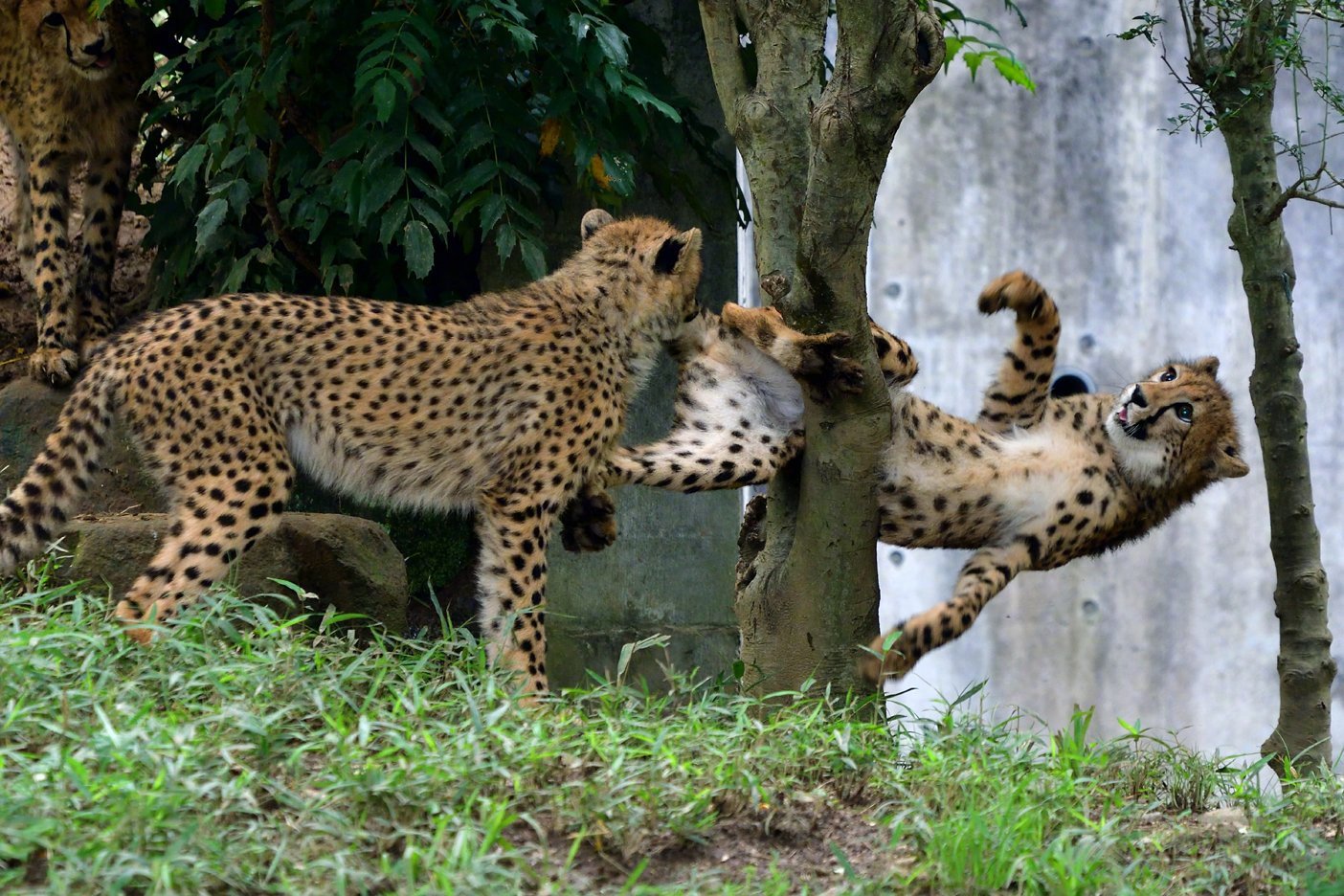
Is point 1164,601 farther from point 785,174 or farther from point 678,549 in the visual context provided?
point 785,174

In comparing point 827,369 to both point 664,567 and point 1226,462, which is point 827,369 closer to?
point 1226,462

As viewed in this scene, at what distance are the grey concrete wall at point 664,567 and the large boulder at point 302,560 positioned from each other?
1346 mm

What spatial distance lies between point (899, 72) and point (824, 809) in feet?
5.50

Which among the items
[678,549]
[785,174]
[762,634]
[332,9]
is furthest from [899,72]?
[678,549]

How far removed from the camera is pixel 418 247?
508 cm

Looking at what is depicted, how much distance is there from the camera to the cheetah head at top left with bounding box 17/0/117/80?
6051mm

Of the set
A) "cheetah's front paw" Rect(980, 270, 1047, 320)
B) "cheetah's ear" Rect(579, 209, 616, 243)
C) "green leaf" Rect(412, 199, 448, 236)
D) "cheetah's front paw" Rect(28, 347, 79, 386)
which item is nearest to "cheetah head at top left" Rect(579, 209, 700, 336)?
"cheetah's ear" Rect(579, 209, 616, 243)

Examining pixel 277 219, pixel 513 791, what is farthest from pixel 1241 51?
pixel 277 219

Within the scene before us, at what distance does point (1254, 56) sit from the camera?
470 centimetres

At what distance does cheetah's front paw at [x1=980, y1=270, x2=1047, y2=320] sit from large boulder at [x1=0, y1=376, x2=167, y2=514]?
318 centimetres

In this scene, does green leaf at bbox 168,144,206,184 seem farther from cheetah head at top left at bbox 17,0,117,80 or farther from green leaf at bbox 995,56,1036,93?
green leaf at bbox 995,56,1036,93

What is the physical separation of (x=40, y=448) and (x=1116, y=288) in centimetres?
485

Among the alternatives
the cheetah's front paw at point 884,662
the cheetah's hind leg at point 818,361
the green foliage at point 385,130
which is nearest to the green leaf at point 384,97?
the green foliage at point 385,130

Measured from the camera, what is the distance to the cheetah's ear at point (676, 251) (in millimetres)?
4891
